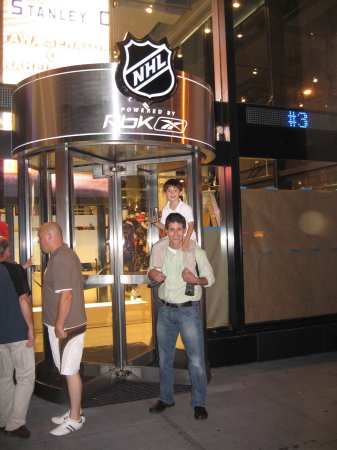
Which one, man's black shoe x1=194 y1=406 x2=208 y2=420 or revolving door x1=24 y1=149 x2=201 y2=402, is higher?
revolving door x1=24 y1=149 x2=201 y2=402

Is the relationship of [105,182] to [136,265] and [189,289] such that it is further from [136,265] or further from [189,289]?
[189,289]

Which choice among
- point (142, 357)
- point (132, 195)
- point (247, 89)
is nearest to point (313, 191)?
point (247, 89)

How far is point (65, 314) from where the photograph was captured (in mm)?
3746

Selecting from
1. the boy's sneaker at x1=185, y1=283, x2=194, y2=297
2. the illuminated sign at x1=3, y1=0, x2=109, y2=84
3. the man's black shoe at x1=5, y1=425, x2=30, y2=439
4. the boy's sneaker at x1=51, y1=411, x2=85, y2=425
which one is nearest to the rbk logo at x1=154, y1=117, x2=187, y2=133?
the boy's sneaker at x1=185, y1=283, x2=194, y2=297

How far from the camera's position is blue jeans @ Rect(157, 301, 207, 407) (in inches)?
163

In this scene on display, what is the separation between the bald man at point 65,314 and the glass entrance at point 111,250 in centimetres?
115

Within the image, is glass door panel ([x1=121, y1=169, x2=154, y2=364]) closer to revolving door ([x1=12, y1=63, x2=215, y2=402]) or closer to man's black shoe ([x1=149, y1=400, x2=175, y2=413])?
revolving door ([x1=12, y1=63, x2=215, y2=402])

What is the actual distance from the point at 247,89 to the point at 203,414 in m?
4.97

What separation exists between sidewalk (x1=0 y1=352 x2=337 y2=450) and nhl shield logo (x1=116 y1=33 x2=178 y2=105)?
10.5 feet

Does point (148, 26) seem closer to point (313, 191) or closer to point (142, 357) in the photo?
point (313, 191)

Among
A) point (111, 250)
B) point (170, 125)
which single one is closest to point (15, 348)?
point (111, 250)

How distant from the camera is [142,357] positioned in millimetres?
5578

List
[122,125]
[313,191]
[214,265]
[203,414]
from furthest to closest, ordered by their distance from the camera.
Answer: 1. [313,191]
2. [214,265]
3. [122,125]
4. [203,414]

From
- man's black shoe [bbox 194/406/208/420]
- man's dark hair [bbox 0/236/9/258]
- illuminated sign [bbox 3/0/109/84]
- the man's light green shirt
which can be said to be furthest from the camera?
illuminated sign [bbox 3/0/109/84]
